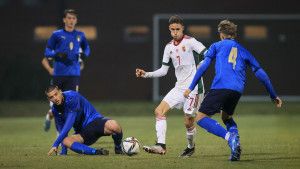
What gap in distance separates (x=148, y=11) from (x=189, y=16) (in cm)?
145

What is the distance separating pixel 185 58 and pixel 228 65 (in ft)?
4.36

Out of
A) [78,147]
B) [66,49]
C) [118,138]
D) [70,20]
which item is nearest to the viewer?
[78,147]

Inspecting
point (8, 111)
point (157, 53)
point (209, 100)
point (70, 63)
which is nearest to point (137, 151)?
point (209, 100)

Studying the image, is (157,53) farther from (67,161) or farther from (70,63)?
(67,161)

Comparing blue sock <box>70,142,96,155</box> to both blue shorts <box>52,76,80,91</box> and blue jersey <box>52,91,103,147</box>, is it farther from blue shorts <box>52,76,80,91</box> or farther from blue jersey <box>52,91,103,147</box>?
blue shorts <box>52,76,80,91</box>

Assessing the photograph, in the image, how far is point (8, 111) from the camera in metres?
26.2

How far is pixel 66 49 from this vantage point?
1678 centimetres

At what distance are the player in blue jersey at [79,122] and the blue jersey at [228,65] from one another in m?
1.77

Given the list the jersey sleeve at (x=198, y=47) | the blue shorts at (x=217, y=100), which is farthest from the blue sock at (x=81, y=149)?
the jersey sleeve at (x=198, y=47)

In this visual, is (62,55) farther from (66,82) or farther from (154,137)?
(154,137)

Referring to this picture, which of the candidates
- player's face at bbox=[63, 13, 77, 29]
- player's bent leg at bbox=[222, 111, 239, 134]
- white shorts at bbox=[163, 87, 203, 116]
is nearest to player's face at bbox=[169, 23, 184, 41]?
white shorts at bbox=[163, 87, 203, 116]

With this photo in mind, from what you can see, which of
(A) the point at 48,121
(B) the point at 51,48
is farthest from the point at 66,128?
(A) the point at 48,121

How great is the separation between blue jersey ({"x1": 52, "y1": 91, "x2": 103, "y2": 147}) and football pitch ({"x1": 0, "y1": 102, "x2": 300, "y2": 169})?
47cm

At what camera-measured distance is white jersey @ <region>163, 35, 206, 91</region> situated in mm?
Answer: 13250
